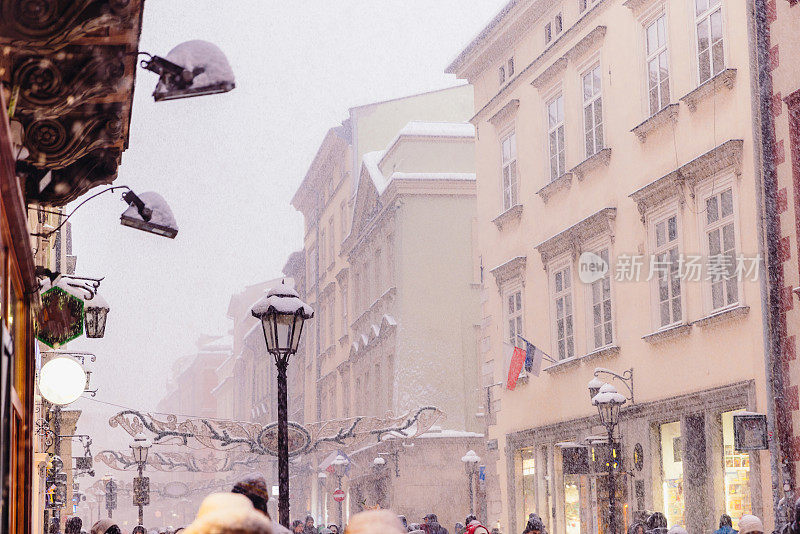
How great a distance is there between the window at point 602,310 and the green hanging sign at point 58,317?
12.5 metres

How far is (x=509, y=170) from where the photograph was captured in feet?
97.4

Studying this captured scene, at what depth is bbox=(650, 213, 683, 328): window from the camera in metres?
21.5

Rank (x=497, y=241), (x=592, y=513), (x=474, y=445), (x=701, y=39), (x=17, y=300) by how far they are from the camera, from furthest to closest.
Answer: (x=474, y=445) → (x=497, y=241) → (x=592, y=513) → (x=701, y=39) → (x=17, y=300)

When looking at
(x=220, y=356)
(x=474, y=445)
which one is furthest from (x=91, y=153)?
(x=220, y=356)

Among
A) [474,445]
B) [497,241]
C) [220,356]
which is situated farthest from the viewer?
[220,356]

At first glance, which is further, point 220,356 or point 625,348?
point 220,356

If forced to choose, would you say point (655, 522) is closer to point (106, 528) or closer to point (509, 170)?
point (106, 528)

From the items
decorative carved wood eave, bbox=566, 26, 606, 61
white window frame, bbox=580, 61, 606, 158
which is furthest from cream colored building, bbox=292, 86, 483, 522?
white window frame, bbox=580, 61, 606, 158

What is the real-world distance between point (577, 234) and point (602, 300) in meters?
1.49

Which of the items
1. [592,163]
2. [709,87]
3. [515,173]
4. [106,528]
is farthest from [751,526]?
[515,173]

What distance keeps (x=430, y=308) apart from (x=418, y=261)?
4.75ft

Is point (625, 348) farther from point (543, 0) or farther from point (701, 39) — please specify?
point (543, 0)

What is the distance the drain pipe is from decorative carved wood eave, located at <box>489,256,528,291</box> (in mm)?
9750

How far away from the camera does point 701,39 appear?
20781 millimetres
